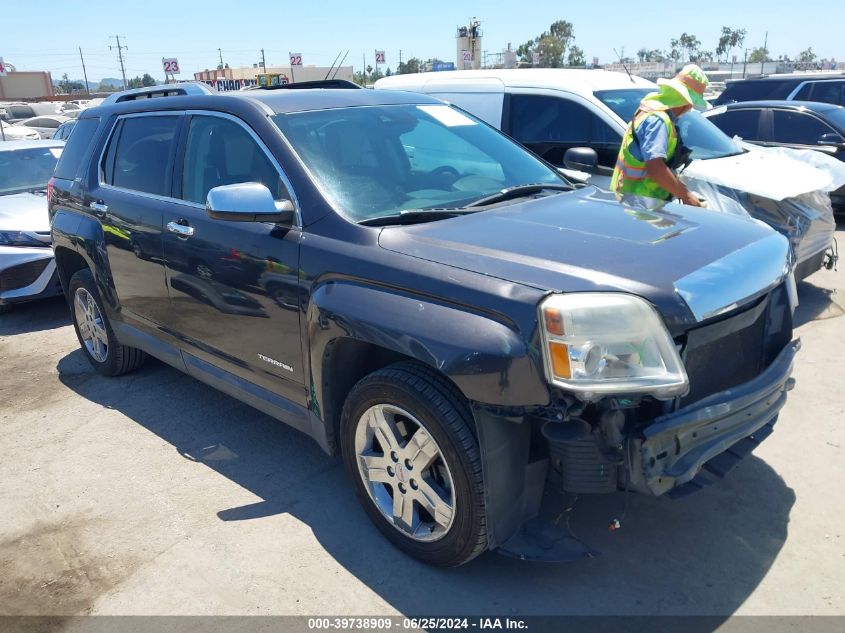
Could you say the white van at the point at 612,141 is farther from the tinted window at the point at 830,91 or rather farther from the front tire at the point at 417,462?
the tinted window at the point at 830,91

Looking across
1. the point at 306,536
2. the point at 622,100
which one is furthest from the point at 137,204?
the point at 622,100

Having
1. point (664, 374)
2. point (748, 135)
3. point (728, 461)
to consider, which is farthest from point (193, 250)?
point (748, 135)

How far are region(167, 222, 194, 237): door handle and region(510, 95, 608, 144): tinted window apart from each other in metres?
4.05

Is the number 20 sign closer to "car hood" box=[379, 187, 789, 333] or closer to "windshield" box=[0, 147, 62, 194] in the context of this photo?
"windshield" box=[0, 147, 62, 194]

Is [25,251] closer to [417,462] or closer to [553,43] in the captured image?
[417,462]

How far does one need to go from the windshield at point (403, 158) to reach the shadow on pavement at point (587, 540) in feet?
4.82

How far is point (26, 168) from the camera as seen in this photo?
838cm

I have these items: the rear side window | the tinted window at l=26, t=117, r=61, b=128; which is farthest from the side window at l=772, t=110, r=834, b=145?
the tinted window at l=26, t=117, r=61, b=128

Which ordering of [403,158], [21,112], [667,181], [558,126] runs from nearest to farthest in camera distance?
[403,158] < [667,181] < [558,126] < [21,112]

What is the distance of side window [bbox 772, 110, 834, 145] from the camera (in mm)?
9039

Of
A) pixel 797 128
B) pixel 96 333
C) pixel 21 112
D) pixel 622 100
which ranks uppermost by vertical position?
pixel 622 100

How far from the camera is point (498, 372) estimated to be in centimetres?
241

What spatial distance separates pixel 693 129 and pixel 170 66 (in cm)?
3643

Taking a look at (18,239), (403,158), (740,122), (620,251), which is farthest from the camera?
(740,122)
